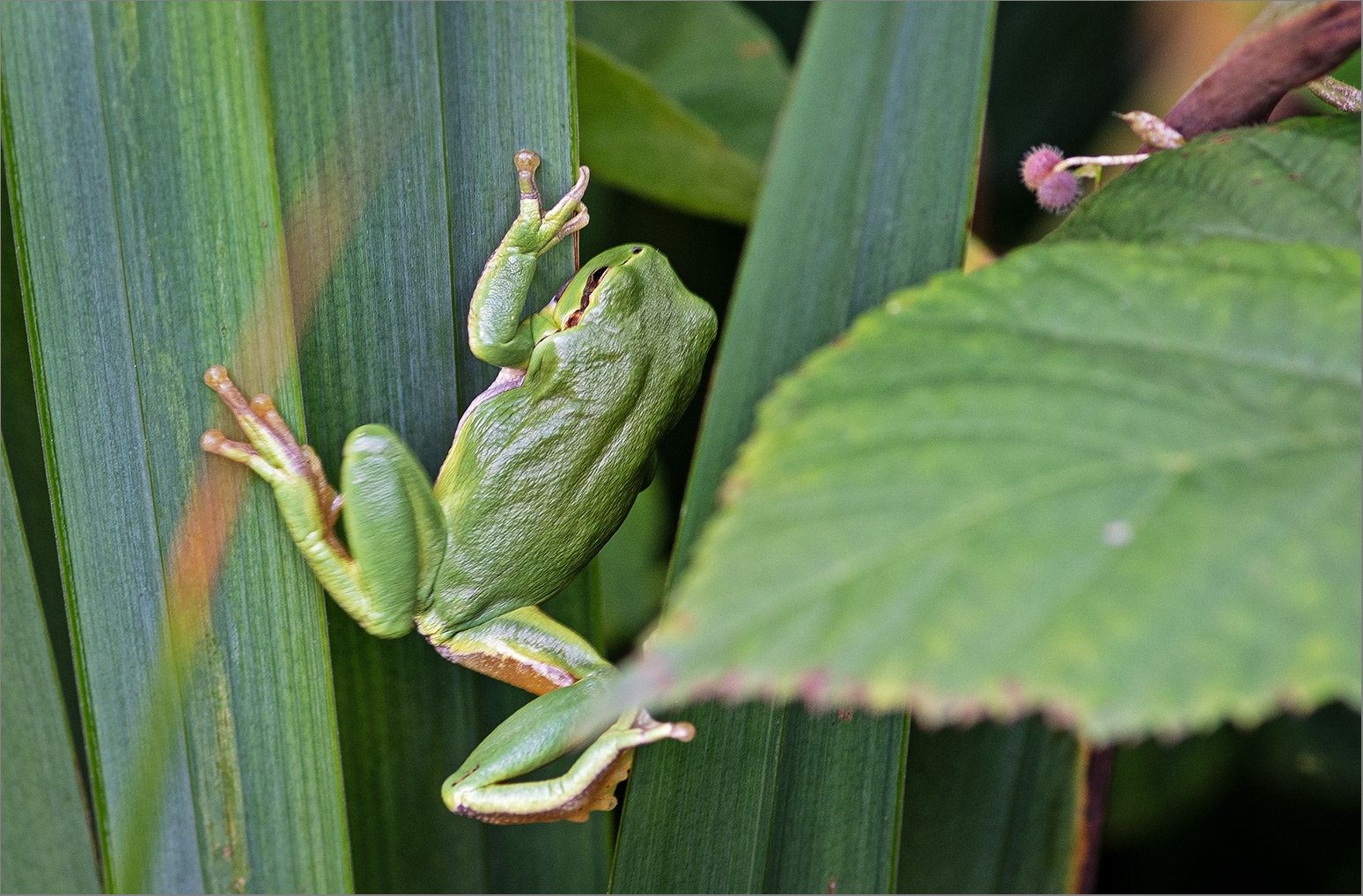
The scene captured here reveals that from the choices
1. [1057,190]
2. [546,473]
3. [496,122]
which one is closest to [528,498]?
[546,473]

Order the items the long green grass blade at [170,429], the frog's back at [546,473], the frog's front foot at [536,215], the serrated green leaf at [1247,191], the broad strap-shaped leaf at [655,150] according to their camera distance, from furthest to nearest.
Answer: the broad strap-shaped leaf at [655,150] < the frog's back at [546,473] < the frog's front foot at [536,215] < the long green grass blade at [170,429] < the serrated green leaf at [1247,191]

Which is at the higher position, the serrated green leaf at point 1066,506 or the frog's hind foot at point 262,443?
the serrated green leaf at point 1066,506

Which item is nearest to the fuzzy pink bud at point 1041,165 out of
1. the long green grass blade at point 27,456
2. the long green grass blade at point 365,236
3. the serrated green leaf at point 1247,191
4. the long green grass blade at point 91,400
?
the serrated green leaf at point 1247,191

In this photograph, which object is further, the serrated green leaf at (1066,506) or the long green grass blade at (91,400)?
the long green grass blade at (91,400)

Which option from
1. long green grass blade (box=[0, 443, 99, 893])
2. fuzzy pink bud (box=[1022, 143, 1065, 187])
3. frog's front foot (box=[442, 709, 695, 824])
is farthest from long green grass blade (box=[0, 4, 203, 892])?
fuzzy pink bud (box=[1022, 143, 1065, 187])

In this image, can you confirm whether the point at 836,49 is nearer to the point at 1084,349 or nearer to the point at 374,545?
the point at 1084,349

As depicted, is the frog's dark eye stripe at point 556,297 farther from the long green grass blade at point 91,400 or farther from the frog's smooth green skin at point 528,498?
the long green grass blade at point 91,400
